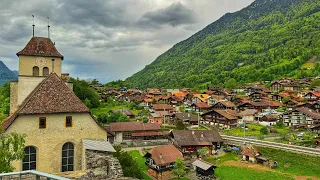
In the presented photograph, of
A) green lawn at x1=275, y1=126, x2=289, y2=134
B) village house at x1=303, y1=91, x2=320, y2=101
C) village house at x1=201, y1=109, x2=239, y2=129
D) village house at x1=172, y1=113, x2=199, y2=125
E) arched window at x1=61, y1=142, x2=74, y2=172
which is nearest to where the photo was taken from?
arched window at x1=61, y1=142, x2=74, y2=172

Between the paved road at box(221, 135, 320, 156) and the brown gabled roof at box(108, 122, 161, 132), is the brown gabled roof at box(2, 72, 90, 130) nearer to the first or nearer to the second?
the brown gabled roof at box(108, 122, 161, 132)

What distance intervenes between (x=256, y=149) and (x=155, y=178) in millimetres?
19780

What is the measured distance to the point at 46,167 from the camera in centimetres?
2058

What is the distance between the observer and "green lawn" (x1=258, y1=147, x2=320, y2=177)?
130ft

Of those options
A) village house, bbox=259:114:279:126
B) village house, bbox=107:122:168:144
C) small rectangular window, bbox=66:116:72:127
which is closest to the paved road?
village house, bbox=107:122:168:144

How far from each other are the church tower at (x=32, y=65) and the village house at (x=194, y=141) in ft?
91.7

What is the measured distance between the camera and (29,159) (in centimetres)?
2036

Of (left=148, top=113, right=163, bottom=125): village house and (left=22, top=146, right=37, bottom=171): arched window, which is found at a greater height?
(left=22, top=146, right=37, bottom=171): arched window

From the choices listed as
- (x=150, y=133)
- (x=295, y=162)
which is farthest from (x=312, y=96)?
(x=150, y=133)

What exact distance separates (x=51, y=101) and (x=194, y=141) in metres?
33.4

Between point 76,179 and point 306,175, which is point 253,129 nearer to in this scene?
point 306,175

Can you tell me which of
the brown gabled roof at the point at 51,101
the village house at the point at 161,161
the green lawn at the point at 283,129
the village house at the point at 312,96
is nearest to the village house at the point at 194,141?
the village house at the point at 161,161

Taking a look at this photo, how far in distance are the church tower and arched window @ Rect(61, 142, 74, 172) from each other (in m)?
9.69

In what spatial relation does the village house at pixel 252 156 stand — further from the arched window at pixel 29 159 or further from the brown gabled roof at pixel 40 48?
the arched window at pixel 29 159
